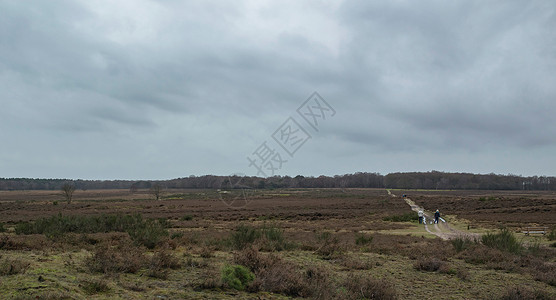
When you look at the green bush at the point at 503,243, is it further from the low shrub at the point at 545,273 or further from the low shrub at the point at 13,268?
the low shrub at the point at 13,268

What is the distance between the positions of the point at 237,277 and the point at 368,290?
2.88 m

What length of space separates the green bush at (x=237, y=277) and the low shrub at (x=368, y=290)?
83.9 inches

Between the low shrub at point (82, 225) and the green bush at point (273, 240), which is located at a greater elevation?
the green bush at point (273, 240)

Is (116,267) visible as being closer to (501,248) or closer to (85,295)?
(85,295)

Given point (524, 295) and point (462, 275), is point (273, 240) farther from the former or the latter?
point (524, 295)

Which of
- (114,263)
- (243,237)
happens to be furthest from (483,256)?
(114,263)

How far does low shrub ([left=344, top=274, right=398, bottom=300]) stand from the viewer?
801 centimetres

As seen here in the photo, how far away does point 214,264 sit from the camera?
10.2 m

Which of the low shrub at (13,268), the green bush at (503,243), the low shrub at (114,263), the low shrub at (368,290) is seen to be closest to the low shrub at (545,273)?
the green bush at (503,243)

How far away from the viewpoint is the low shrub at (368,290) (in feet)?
26.3

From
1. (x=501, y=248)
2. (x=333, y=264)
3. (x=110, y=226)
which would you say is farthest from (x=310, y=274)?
(x=110, y=226)

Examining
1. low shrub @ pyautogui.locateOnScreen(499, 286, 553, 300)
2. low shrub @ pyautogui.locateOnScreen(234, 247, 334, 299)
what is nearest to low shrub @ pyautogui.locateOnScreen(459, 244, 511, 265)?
low shrub @ pyautogui.locateOnScreen(499, 286, 553, 300)

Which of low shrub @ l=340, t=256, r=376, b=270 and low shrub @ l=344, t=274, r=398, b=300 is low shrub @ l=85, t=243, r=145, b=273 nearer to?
low shrub @ l=344, t=274, r=398, b=300

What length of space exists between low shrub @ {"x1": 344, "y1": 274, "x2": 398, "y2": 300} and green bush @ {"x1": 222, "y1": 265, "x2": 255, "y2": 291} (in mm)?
2131
